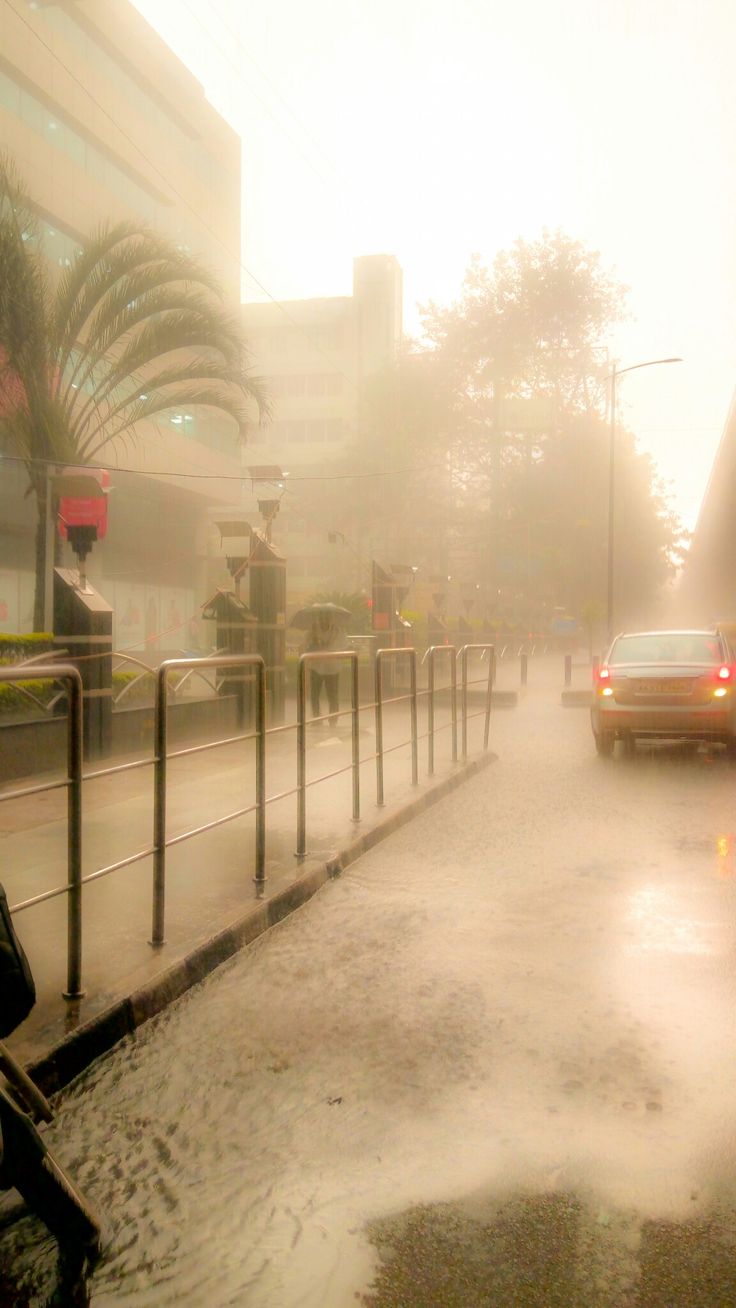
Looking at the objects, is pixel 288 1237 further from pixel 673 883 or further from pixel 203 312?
pixel 203 312

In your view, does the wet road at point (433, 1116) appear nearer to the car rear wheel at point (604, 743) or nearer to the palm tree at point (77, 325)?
the car rear wheel at point (604, 743)

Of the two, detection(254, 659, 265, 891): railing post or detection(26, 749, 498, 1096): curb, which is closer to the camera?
detection(26, 749, 498, 1096): curb

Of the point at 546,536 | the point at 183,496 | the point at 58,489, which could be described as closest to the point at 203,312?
the point at 58,489

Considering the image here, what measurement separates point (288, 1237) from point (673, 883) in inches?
163

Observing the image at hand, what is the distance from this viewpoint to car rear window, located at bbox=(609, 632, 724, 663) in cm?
1289

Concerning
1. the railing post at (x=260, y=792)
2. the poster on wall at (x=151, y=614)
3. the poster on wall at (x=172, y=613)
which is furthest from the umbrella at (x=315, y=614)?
the poster on wall at (x=172, y=613)

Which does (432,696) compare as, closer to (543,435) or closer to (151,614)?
(151,614)

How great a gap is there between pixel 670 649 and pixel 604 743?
1.32m

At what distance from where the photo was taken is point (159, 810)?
4770mm

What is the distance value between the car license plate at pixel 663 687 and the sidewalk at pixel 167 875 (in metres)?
2.31

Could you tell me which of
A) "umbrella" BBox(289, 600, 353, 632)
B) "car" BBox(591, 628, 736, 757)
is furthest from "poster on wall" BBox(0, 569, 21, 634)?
"car" BBox(591, 628, 736, 757)

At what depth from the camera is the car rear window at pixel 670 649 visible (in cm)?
1289

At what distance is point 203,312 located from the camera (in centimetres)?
1853

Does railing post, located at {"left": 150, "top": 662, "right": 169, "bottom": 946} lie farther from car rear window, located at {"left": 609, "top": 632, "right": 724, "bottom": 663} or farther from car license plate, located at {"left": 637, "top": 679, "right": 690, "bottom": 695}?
car rear window, located at {"left": 609, "top": 632, "right": 724, "bottom": 663}
